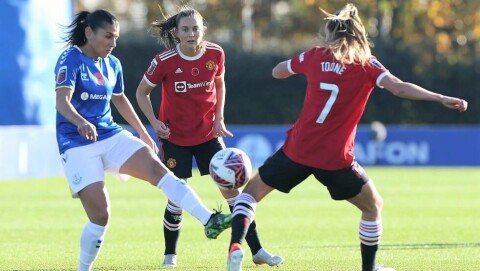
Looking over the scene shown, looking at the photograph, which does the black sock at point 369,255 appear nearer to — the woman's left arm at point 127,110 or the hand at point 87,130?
the woman's left arm at point 127,110

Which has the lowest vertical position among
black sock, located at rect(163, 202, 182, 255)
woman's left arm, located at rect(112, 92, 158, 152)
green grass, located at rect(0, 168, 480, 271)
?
green grass, located at rect(0, 168, 480, 271)

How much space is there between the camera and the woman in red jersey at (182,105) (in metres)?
10.0

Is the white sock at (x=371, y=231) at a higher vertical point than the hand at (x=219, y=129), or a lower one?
lower

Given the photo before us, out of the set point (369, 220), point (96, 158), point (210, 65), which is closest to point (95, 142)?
point (96, 158)

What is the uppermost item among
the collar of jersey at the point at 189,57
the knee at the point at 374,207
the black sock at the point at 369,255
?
the collar of jersey at the point at 189,57

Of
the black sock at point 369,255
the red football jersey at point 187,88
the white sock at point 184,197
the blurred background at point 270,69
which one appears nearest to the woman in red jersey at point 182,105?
the red football jersey at point 187,88

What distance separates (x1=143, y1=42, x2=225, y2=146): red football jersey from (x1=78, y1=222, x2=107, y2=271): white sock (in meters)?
1.87

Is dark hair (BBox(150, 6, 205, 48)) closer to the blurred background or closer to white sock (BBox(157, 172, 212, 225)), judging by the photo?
white sock (BBox(157, 172, 212, 225))

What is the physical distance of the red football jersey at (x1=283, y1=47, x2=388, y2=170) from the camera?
8.23 metres

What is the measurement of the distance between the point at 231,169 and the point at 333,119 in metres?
0.90

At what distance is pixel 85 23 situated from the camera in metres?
8.76

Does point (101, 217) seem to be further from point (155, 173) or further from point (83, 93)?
point (83, 93)

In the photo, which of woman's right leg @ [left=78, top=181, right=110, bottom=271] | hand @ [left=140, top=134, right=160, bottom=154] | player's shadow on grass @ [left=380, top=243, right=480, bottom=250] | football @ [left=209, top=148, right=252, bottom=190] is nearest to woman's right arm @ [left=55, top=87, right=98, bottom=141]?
woman's right leg @ [left=78, top=181, right=110, bottom=271]

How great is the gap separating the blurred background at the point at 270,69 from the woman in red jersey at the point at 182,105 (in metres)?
12.1
